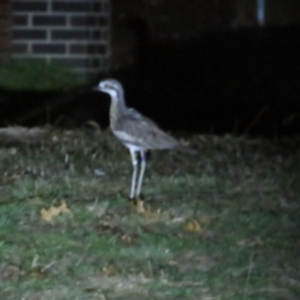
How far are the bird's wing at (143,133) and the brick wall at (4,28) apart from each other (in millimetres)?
5758

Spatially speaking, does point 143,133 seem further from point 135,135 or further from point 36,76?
point 36,76

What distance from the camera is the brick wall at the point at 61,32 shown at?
13.7 m

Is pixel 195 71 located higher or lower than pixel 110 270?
higher

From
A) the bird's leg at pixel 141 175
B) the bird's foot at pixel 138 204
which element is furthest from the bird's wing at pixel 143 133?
the bird's foot at pixel 138 204

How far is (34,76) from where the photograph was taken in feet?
44.0

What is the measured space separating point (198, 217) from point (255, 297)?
1.67 m

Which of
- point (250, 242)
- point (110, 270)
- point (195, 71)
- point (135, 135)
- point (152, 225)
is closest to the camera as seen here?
point (110, 270)

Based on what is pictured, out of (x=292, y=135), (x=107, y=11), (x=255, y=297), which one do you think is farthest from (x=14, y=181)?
(x=107, y=11)

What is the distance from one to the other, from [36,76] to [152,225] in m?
6.34

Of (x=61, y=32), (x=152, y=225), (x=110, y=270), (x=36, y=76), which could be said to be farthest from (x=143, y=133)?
(x=61, y=32)

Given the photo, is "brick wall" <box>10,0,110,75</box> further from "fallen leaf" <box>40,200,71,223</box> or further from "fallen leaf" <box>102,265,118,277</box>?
"fallen leaf" <box>102,265,118,277</box>

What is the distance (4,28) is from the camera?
13.7 meters

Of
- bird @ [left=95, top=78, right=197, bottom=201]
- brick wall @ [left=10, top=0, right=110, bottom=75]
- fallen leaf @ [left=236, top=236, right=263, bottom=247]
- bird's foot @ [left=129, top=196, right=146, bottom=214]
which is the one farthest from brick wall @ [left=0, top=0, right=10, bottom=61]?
fallen leaf @ [left=236, top=236, right=263, bottom=247]

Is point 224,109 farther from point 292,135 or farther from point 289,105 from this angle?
point 292,135
